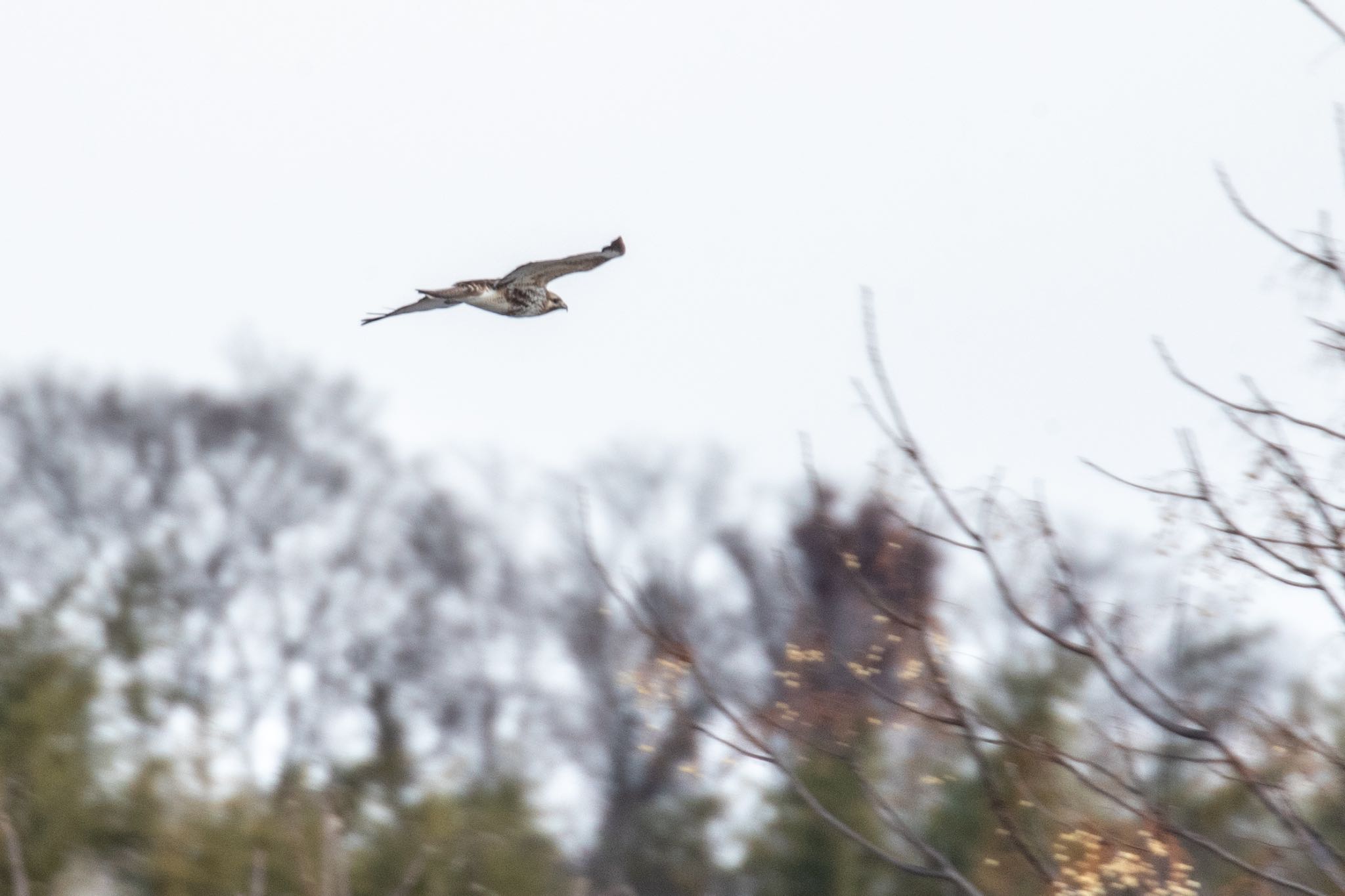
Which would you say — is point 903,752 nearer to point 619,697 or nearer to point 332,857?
point 332,857

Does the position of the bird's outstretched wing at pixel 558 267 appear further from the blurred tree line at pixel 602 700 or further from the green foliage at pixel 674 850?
the green foliage at pixel 674 850

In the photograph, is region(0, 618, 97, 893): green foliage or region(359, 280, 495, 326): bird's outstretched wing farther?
region(0, 618, 97, 893): green foliage

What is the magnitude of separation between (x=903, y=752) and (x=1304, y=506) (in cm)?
304

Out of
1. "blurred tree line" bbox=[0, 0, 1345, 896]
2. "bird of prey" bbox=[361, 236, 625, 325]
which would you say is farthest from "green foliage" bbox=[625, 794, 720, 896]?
"bird of prey" bbox=[361, 236, 625, 325]

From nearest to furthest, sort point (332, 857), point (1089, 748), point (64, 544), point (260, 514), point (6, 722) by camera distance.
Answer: point (1089, 748) → point (332, 857) → point (6, 722) → point (64, 544) → point (260, 514)

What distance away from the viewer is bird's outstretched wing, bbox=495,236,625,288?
9.55 meters

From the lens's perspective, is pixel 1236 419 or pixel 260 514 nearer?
pixel 1236 419

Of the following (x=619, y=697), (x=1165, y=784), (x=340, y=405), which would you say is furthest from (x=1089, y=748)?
(x=340, y=405)


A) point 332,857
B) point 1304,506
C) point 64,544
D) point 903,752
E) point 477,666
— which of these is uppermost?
point 1304,506

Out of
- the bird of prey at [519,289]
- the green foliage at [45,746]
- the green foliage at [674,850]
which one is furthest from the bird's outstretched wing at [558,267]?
the green foliage at [674,850]

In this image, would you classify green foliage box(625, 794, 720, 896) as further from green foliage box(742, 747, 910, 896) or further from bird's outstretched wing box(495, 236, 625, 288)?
bird's outstretched wing box(495, 236, 625, 288)

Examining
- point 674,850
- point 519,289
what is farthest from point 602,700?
point 519,289

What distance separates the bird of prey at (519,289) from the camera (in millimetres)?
9312

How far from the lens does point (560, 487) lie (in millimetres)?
39781
